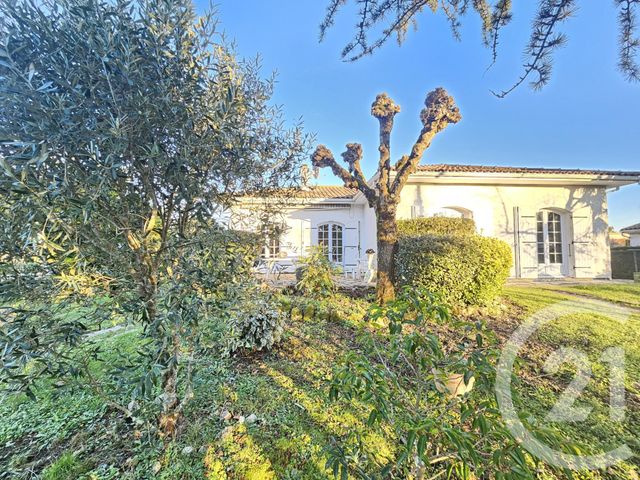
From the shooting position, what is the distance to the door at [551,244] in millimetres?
9867

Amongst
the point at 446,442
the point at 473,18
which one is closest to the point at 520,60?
the point at 473,18

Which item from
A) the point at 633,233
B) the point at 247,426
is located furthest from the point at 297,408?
the point at 633,233

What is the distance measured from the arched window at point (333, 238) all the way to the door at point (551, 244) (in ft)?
23.8

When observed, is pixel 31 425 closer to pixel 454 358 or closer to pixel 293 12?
pixel 454 358

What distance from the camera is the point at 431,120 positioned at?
577 cm

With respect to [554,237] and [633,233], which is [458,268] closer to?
[554,237]

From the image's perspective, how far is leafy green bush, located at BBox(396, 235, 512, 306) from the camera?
17.3 feet

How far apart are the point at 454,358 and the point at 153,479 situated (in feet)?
7.34

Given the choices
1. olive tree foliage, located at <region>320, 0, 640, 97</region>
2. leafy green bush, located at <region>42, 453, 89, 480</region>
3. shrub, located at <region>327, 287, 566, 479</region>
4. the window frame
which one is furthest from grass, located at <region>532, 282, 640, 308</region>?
leafy green bush, located at <region>42, 453, 89, 480</region>

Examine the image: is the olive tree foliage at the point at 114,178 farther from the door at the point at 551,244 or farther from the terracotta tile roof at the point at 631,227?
the terracotta tile roof at the point at 631,227

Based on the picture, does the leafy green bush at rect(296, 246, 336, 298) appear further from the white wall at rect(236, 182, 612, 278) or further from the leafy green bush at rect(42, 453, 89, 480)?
the leafy green bush at rect(42, 453, 89, 480)

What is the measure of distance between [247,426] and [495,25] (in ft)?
13.9

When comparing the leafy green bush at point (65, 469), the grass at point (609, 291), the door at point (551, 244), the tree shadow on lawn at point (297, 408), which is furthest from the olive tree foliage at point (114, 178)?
the door at point (551, 244)

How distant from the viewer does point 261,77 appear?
2561 millimetres
